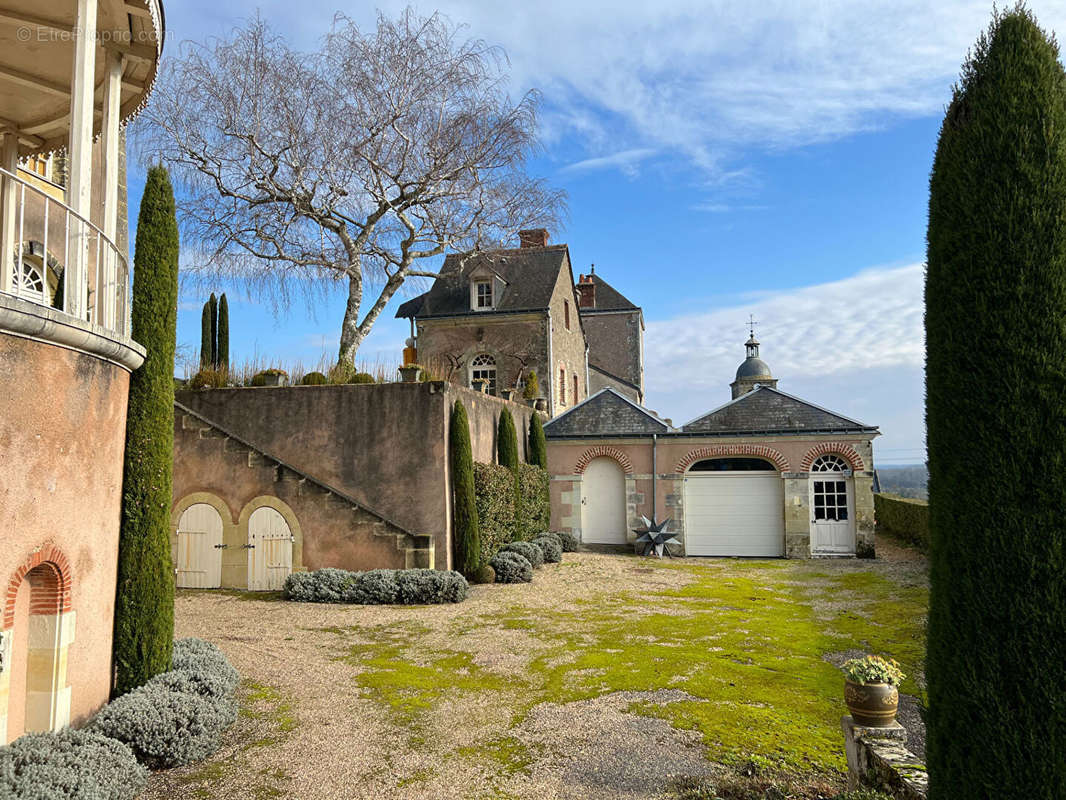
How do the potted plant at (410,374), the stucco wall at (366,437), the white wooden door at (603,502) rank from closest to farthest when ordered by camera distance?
the stucco wall at (366,437), the potted plant at (410,374), the white wooden door at (603,502)

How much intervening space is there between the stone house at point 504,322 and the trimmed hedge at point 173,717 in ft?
57.9

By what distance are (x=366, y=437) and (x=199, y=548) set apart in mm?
3770

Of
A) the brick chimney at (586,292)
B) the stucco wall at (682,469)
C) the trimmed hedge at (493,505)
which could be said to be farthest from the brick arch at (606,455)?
the brick chimney at (586,292)

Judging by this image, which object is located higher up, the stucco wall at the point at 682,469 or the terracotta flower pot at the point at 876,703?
the stucco wall at the point at 682,469

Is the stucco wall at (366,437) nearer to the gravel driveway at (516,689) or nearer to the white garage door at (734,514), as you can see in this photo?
the gravel driveway at (516,689)

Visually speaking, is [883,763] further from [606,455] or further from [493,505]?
[606,455]

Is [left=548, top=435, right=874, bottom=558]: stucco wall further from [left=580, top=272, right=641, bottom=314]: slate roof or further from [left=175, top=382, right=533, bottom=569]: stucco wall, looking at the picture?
[left=580, top=272, right=641, bottom=314]: slate roof

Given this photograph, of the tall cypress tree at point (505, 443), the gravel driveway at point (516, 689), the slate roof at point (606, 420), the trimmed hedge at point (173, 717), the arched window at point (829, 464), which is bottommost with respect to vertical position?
the gravel driveway at point (516, 689)

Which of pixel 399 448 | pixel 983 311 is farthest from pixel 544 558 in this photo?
pixel 983 311

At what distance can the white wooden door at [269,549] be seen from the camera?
1373 cm

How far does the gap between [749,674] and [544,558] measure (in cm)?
1011

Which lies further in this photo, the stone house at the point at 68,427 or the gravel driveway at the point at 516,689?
the gravel driveway at the point at 516,689

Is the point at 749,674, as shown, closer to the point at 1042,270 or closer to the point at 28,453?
the point at 1042,270

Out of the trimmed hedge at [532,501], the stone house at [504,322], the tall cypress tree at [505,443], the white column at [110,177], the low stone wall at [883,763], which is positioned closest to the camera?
the low stone wall at [883,763]
